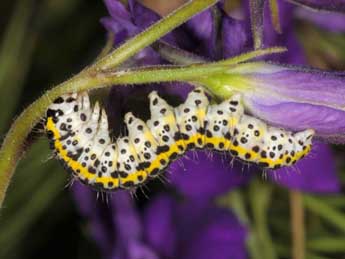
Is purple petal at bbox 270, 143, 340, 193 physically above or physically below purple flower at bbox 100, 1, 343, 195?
below

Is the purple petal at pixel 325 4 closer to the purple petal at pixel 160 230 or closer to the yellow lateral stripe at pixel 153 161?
the yellow lateral stripe at pixel 153 161

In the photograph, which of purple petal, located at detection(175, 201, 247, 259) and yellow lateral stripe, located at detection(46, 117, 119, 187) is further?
purple petal, located at detection(175, 201, 247, 259)

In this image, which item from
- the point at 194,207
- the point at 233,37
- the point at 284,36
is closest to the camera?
the point at 233,37

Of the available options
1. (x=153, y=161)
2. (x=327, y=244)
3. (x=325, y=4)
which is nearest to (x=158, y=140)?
(x=153, y=161)

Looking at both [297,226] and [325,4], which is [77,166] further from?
[297,226]

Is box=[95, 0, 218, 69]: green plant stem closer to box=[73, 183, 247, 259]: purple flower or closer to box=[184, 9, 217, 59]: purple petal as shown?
box=[184, 9, 217, 59]: purple petal

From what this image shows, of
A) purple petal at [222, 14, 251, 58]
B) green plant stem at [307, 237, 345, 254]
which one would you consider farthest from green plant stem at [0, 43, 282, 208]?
green plant stem at [307, 237, 345, 254]
